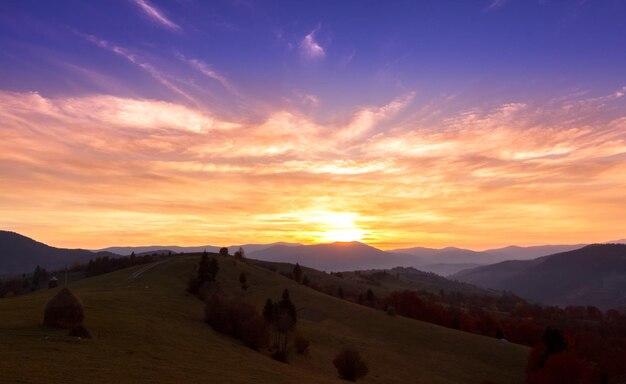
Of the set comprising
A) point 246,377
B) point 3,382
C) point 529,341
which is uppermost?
point 3,382

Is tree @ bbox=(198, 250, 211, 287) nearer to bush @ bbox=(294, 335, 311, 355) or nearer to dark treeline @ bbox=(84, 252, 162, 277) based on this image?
bush @ bbox=(294, 335, 311, 355)

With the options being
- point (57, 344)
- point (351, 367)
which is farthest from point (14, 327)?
point (351, 367)

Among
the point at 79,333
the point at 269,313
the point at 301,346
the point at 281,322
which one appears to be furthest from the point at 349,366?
the point at 79,333

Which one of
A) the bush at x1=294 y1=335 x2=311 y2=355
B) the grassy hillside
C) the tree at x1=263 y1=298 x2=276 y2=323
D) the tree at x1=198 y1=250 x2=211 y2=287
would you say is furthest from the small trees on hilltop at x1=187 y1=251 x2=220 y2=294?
the bush at x1=294 y1=335 x2=311 y2=355

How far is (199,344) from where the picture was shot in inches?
2055

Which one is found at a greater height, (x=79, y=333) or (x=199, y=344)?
(x=79, y=333)

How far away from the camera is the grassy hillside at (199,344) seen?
35.1m

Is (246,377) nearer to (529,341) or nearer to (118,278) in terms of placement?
(118,278)

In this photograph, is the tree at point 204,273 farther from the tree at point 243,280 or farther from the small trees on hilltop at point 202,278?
the tree at point 243,280

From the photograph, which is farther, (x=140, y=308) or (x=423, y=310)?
(x=423, y=310)

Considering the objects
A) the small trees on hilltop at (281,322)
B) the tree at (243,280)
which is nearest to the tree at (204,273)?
the tree at (243,280)

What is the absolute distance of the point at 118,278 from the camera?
116 meters

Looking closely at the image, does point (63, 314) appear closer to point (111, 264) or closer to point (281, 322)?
point (281, 322)

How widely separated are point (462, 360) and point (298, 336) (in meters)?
37.8
